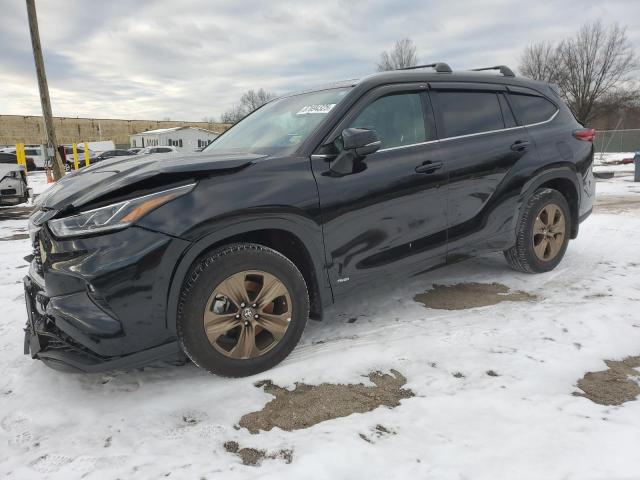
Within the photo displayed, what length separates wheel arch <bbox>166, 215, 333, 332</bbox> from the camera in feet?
8.14

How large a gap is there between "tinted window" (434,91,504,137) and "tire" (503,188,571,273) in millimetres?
795

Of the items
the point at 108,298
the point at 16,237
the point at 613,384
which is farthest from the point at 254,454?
the point at 16,237

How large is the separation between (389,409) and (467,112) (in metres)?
2.52

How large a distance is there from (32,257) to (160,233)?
3.68 ft

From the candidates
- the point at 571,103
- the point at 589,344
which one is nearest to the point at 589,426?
the point at 589,344

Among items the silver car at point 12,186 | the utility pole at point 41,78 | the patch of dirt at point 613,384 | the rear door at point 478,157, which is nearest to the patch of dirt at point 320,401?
the patch of dirt at point 613,384

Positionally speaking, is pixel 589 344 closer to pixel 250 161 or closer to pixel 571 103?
pixel 250 161

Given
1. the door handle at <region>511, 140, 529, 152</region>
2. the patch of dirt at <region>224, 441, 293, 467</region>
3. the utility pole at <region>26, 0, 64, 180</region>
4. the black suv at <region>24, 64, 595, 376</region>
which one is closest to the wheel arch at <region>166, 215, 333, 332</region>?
the black suv at <region>24, 64, 595, 376</region>

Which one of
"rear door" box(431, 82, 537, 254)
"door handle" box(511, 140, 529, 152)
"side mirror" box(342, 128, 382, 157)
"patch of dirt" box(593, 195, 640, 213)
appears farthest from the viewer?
"patch of dirt" box(593, 195, 640, 213)

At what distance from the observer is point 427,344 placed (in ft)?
10.2

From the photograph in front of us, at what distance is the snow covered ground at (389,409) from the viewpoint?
203 centimetres

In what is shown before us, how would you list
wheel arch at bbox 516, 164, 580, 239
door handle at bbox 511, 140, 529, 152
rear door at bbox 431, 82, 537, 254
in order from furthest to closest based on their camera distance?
wheel arch at bbox 516, 164, 580, 239
door handle at bbox 511, 140, 529, 152
rear door at bbox 431, 82, 537, 254

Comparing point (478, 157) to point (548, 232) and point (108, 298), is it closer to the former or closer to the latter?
point (548, 232)

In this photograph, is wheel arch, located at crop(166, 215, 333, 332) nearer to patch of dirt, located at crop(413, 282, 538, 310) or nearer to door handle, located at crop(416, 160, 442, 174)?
door handle, located at crop(416, 160, 442, 174)
